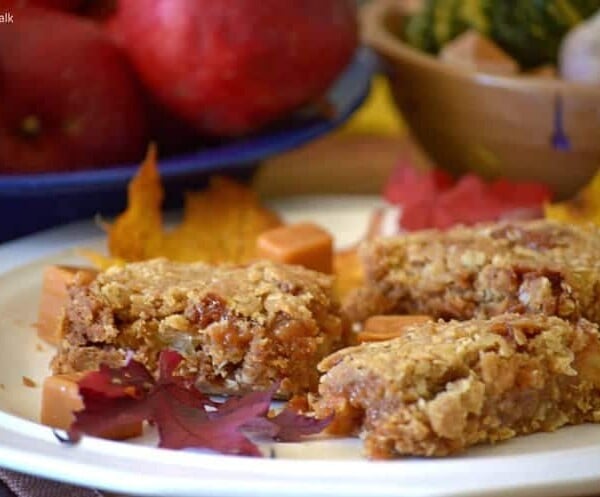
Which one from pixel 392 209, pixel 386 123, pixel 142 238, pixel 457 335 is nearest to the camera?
pixel 457 335

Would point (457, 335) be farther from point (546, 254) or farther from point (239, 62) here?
point (239, 62)

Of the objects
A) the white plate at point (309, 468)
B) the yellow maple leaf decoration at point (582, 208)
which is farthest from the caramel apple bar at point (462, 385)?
the yellow maple leaf decoration at point (582, 208)

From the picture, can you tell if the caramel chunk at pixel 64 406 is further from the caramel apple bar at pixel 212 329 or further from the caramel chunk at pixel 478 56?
the caramel chunk at pixel 478 56

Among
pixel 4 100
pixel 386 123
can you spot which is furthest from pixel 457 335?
pixel 386 123

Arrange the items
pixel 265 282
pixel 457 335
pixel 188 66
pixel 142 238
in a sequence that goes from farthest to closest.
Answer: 1. pixel 188 66
2. pixel 142 238
3. pixel 265 282
4. pixel 457 335

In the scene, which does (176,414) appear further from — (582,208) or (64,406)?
(582,208)

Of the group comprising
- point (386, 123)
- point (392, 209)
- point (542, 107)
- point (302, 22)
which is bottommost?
point (386, 123)
